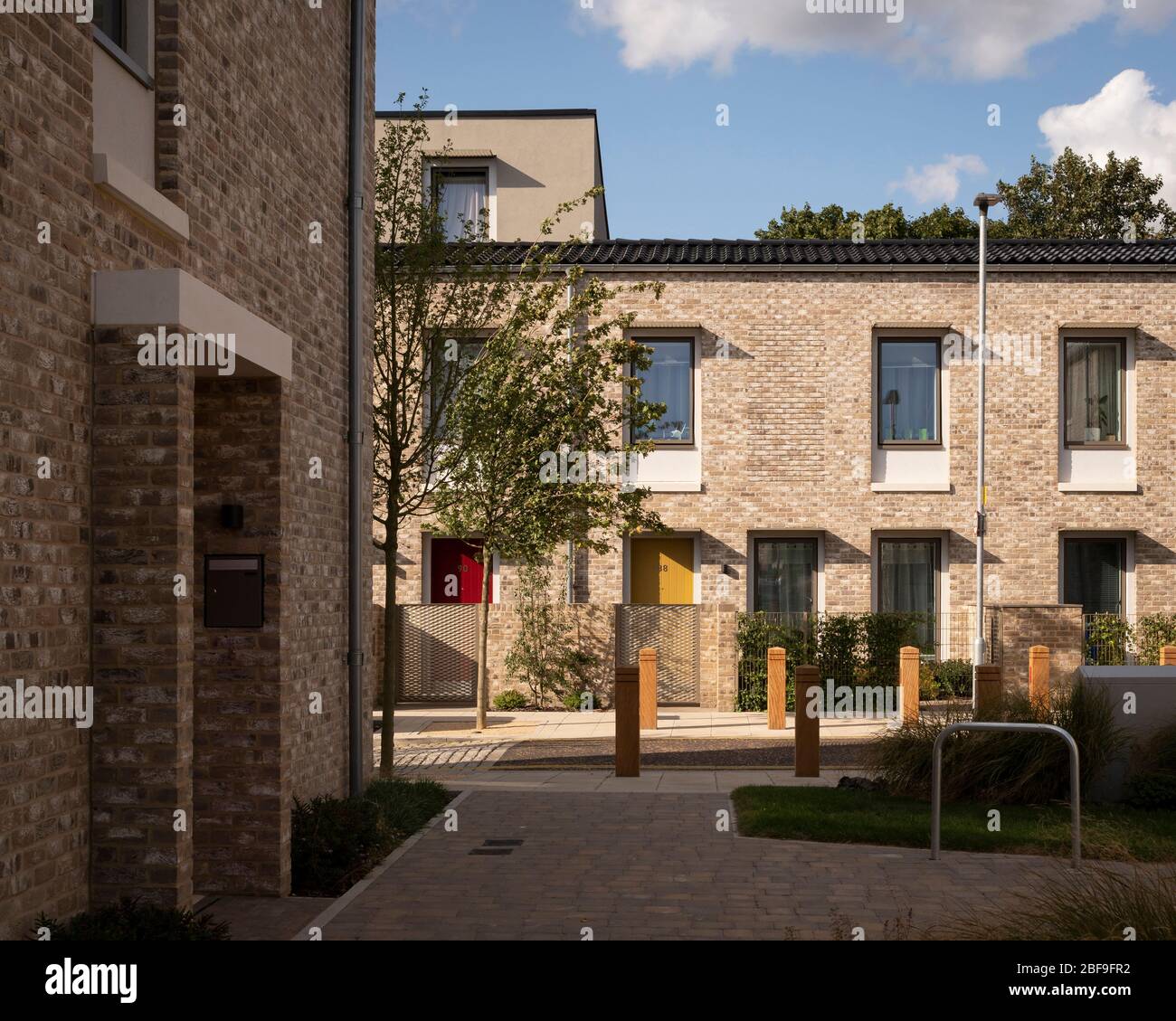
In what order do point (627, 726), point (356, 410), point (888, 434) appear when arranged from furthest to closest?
point (888, 434) → point (627, 726) → point (356, 410)

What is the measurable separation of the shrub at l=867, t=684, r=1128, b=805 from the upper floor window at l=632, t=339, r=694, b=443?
37.0 ft

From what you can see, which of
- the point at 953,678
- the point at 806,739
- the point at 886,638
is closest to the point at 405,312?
the point at 806,739

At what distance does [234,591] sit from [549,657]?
1338 centimetres

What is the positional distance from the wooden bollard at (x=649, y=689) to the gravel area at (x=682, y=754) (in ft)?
3.62

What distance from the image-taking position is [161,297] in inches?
240

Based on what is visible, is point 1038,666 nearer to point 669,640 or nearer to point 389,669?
point 669,640

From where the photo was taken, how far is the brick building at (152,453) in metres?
5.54

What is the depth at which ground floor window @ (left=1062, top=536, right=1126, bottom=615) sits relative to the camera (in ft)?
73.9

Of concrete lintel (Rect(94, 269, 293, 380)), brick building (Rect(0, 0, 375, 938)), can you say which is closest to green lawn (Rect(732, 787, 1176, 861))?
brick building (Rect(0, 0, 375, 938))

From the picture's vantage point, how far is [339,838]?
870 centimetres

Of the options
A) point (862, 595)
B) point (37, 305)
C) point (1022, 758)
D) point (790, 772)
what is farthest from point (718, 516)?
point (37, 305)
